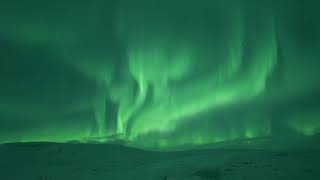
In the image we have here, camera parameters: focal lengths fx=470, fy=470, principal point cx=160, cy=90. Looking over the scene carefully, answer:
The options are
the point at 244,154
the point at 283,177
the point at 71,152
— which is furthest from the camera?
the point at 71,152

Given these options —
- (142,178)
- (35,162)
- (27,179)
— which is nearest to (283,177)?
(142,178)

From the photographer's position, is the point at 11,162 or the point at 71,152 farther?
the point at 71,152

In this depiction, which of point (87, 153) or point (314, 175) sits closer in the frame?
point (314, 175)

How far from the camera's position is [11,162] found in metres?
56.4

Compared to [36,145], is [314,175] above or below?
below

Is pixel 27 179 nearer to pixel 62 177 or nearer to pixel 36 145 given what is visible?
pixel 62 177

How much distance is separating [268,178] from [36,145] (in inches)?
1759

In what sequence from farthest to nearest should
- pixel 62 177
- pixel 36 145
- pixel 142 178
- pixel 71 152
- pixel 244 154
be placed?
pixel 36 145, pixel 71 152, pixel 244 154, pixel 62 177, pixel 142 178

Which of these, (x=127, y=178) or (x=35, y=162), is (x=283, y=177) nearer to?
(x=127, y=178)

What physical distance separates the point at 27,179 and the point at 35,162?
15.5 meters

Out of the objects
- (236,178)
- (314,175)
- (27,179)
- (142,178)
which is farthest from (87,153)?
(314,175)

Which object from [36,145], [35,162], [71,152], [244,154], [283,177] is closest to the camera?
[283,177]

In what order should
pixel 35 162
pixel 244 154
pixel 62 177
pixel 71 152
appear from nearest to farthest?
1. pixel 62 177
2. pixel 244 154
3. pixel 35 162
4. pixel 71 152

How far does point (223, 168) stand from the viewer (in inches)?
1567
